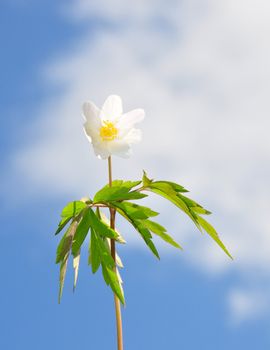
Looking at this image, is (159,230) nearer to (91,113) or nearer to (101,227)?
(101,227)

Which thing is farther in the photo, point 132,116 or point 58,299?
point 132,116

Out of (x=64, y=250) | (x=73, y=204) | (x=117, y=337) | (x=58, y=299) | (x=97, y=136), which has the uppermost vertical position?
(x=97, y=136)

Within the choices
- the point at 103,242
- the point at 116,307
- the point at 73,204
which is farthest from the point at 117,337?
the point at 73,204

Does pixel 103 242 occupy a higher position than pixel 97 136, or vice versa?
pixel 97 136

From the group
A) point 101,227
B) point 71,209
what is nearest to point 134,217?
point 101,227

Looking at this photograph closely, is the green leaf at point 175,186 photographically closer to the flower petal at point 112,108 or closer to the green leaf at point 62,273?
the flower petal at point 112,108

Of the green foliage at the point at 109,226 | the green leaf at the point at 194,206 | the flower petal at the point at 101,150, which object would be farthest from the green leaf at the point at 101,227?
the green leaf at the point at 194,206

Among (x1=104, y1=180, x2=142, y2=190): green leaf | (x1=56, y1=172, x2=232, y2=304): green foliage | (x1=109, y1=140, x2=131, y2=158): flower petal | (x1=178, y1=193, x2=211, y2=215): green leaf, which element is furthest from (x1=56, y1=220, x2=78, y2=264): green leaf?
(x1=178, y1=193, x2=211, y2=215): green leaf

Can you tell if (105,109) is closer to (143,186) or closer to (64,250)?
(143,186)
